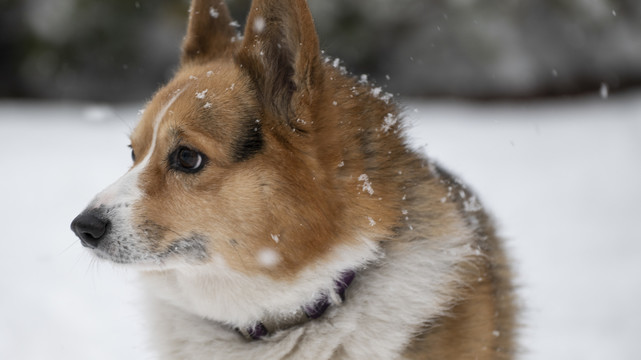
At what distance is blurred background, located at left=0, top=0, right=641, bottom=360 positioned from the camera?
5.07 m

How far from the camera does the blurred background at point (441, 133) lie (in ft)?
16.6

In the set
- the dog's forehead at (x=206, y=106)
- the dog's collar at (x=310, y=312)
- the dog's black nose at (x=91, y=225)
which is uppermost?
the dog's forehead at (x=206, y=106)

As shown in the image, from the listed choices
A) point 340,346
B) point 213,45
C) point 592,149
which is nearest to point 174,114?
point 213,45

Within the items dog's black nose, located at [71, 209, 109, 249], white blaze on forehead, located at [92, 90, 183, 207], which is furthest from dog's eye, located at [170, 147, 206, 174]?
dog's black nose, located at [71, 209, 109, 249]

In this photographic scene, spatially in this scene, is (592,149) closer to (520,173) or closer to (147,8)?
(520,173)

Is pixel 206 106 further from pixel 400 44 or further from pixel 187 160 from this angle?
pixel 400 44

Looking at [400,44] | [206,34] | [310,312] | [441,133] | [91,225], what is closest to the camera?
[91,225]

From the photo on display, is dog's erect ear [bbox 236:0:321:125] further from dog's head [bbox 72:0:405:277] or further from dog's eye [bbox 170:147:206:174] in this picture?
dog's eye [bbox 170:147:206:174]

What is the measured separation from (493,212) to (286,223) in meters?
2.24

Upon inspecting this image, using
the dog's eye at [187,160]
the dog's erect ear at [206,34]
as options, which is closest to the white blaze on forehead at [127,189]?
the dog's eye at [187,160]

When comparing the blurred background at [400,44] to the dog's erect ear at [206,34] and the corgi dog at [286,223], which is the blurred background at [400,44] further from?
the corgi dog at [286,223]

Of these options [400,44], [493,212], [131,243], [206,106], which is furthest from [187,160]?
[400,44]

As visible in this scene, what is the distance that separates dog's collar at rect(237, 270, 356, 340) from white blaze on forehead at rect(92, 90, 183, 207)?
78 cm

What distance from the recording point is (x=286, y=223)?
2768 mm
